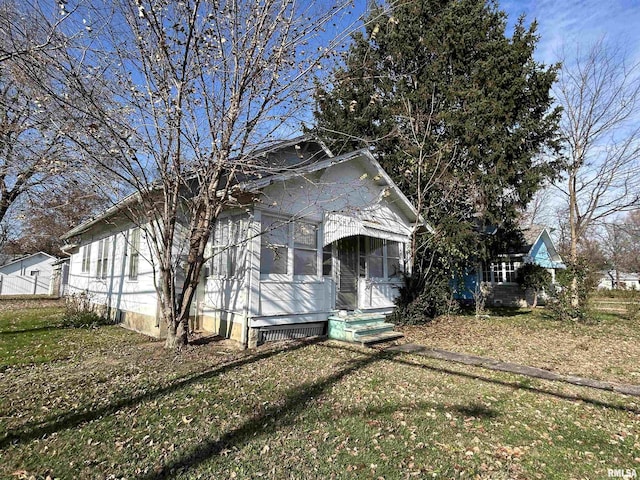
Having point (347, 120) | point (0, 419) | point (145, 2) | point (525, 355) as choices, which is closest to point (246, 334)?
point (0, 419)

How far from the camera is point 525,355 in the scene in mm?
7965

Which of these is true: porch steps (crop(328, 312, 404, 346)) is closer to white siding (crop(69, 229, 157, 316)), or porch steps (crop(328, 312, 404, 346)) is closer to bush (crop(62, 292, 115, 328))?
white siding (crop(69, 229, 157, 316))

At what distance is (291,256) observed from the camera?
8.96 metres

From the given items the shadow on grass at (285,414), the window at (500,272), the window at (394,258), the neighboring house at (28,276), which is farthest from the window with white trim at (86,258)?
the window at (500,272)

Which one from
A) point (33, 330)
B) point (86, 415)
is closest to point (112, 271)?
point (33, 330)

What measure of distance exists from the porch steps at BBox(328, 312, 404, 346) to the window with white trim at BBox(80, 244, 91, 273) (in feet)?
41.2

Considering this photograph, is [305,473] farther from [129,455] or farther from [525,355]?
[525,355]

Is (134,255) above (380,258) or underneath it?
underneath

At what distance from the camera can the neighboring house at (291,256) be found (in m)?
8.29

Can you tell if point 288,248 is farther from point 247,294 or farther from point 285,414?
point 285,414

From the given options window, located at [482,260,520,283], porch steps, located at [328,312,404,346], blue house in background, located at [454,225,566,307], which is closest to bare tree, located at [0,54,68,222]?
porch steps, located at [328,312,404,346]

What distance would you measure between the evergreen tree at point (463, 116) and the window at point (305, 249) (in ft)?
20.8

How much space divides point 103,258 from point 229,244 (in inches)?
315

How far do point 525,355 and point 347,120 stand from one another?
13408 millimetres
